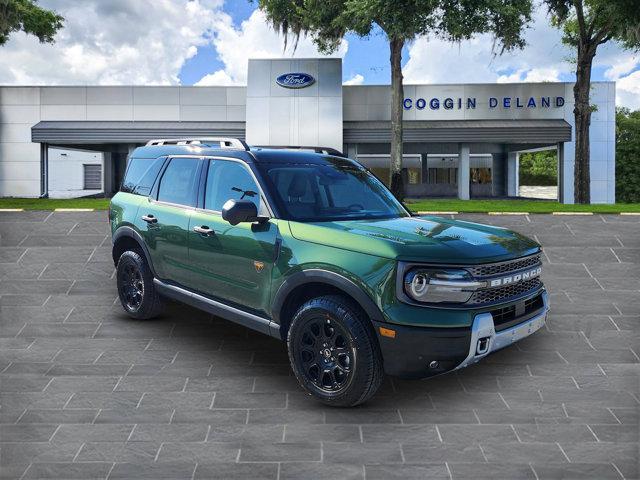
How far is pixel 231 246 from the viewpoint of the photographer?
5.59 meters

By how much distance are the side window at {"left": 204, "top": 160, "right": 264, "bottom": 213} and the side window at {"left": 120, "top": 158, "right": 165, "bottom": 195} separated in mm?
1166

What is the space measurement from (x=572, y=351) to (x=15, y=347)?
18.7ft

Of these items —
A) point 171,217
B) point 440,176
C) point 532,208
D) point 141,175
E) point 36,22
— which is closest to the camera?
point 171,217

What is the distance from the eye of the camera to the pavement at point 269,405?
3889 millimetres

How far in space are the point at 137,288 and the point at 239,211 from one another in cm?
267

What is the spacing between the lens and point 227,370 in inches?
224

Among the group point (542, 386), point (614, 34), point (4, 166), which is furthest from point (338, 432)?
point (4, 166)

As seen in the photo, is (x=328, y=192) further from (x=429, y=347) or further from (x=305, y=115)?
(x=305, y=115)

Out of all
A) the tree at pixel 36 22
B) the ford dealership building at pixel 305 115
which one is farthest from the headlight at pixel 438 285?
the ford dealership building at pixel 305 115

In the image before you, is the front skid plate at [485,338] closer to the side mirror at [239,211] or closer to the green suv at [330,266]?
the green suv at [330,266]

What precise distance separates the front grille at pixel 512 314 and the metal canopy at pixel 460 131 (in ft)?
86.7

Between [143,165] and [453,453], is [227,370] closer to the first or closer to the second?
[453,453]

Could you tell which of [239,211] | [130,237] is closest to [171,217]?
[130,237]

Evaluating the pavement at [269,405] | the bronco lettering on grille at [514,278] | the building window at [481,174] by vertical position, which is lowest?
the pavement at [269,405]
